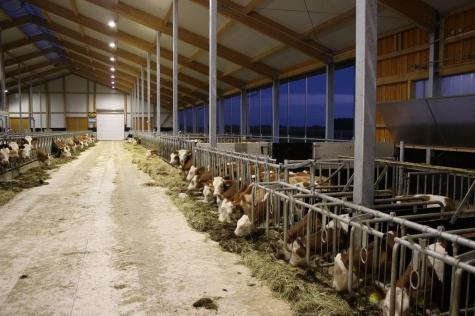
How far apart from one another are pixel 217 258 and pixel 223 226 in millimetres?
1554

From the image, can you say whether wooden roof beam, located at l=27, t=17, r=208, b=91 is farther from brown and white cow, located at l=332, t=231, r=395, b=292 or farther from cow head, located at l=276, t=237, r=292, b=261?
brown and white cow, located at l=332, t=231, r=395, b=292

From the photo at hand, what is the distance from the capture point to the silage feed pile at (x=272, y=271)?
4.11 m

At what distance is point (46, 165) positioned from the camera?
698 inches

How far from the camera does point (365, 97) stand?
17.4ft

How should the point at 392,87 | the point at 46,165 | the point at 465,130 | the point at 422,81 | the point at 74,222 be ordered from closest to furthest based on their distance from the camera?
the point at 74,222 < the point at 465,130 < the point at 422,81 < the point at 392,87 < the point at 46,165

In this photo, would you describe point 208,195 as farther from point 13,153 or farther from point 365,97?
point 13,153

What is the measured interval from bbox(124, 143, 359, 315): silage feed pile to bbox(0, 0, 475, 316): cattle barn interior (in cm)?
3

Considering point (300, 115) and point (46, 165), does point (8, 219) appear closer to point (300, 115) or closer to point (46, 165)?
point (46, 165)

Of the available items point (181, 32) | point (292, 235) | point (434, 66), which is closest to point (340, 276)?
point (292, 235)

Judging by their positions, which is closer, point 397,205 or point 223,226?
point 397,205

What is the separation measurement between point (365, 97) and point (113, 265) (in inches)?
146

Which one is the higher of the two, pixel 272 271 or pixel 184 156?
pixel 184 156

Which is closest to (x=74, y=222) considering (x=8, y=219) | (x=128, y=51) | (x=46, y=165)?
(x=8, y=219)

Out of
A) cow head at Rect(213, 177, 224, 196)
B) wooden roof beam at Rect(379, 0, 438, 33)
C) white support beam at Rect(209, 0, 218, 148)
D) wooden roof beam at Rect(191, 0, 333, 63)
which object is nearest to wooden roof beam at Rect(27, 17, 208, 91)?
wooden roof beam at Rect(191, 0, 333, 63)
